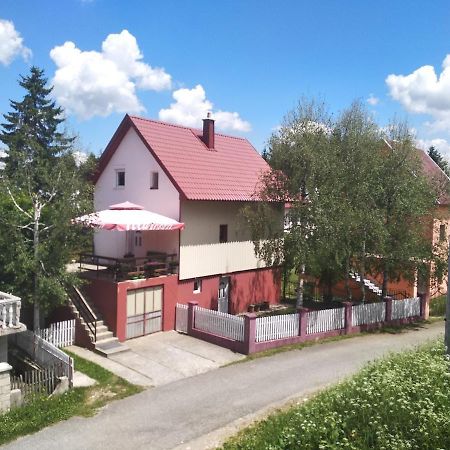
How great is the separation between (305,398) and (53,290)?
8.66 m

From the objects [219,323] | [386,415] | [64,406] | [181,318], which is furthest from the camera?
[181,318]

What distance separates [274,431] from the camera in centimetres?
1019

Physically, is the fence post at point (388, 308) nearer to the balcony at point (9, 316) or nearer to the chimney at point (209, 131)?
the chimney at point (209, 131)

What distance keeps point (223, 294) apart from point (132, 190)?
21.9 ft

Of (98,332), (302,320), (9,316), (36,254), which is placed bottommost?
(98,332)

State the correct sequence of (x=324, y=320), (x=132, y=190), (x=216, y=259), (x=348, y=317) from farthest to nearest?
(x=132, y=190) < (x=216, y=259) < (x=348, y=317) < (x=324, y=320)

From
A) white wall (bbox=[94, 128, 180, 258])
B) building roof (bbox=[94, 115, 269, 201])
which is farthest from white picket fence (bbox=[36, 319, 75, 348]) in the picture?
building roof (bbox=[94, 115, 269, 201])

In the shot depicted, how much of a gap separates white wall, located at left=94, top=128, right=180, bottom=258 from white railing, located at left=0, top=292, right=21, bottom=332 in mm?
8412

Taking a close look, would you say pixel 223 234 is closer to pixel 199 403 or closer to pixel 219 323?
pixel 219 323

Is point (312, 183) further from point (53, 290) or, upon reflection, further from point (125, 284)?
point (53, 290)

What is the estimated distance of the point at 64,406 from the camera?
1281 cm

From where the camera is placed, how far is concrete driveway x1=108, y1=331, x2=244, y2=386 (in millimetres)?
15359

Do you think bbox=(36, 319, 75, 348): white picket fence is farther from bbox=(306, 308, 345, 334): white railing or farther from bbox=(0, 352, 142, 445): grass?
bbox=(306, 308, 345, 334): white railing

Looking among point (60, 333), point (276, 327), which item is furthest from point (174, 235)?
point (60, 333)
